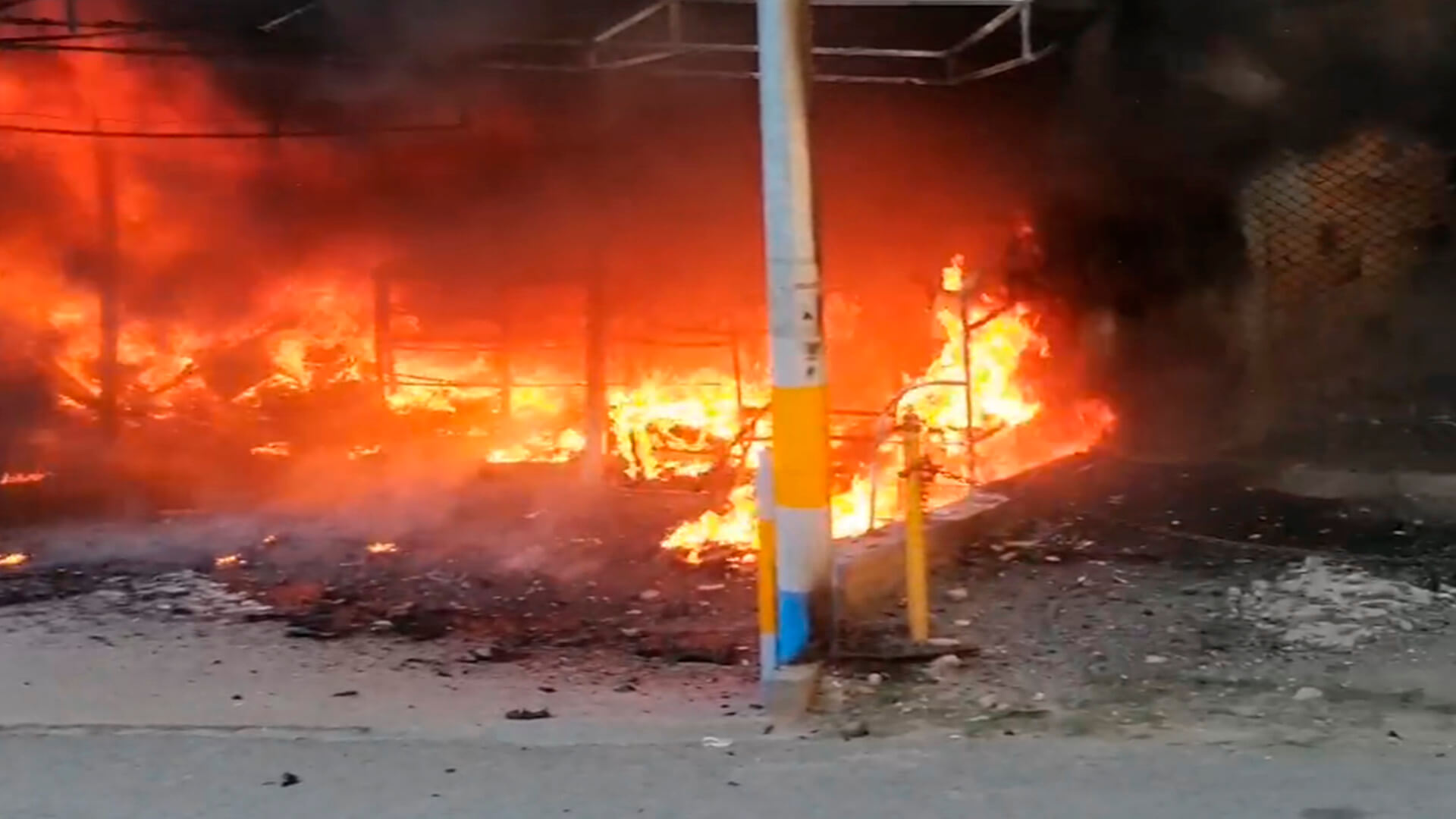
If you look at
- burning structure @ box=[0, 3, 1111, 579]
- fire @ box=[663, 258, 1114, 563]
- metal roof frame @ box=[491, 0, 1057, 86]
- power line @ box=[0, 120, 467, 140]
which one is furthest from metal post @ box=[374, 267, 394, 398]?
fire @ box=[663, 258, 1114, 563]

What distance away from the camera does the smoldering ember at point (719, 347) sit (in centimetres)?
655

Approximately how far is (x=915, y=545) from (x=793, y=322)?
3.40 feet

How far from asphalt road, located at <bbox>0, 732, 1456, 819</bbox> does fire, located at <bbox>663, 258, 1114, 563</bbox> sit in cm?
398

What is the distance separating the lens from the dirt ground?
5.17 metres

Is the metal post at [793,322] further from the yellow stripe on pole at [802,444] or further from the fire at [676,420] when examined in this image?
the fire at [676,420]

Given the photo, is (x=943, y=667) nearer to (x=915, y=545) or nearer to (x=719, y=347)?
(x=915, y=545)

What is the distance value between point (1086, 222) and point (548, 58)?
4167 millimetres

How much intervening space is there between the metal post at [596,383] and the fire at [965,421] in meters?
1.52

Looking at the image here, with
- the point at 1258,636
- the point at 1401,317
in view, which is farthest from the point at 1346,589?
the point at 1401,317

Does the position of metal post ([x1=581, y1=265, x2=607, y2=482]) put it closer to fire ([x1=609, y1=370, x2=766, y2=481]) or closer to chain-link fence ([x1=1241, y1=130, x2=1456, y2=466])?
fire ([x1=609, y1=370, x2=766, y2=481])

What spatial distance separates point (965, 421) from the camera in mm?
10164

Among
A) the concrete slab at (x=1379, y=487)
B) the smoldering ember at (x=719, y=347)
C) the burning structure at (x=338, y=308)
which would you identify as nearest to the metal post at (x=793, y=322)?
the smoldering ember at (x=719, y=347)

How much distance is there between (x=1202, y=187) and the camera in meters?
9.18

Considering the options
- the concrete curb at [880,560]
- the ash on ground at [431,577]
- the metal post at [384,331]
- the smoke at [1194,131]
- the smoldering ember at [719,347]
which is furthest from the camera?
the metal post at [384,331]
